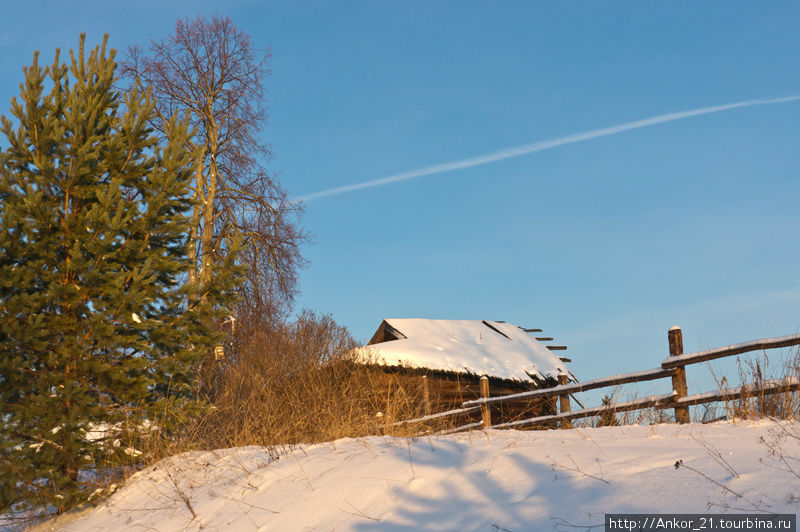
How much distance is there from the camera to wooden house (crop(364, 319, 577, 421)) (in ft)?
59.8

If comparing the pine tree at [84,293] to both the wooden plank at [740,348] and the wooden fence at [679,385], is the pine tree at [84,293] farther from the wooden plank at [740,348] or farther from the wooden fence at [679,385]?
the wooden plank at [740,348]

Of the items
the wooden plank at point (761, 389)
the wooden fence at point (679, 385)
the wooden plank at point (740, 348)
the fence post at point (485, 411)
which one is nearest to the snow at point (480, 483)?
the wooden plank at point (761, 389)

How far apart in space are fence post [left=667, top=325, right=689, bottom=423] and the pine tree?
22.3 feet

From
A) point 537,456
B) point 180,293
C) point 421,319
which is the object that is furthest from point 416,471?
point 421,319

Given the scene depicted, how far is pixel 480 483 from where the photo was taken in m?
5.27

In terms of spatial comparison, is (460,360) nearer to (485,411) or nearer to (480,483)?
(485,411)

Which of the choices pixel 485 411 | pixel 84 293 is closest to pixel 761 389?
pixel 485 411

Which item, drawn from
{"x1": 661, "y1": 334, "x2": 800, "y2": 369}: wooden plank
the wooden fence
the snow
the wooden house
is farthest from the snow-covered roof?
the snow

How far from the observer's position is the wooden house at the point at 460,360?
18.2 m

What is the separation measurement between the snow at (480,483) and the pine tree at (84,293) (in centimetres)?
117

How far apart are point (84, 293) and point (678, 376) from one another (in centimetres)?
853

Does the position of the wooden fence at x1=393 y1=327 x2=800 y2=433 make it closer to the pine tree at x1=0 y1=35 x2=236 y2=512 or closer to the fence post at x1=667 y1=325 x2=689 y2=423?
the fence post at x1=667 y1=325 x2=689 y2=423

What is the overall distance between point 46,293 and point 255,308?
10617mm

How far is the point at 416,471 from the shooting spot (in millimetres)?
5777
